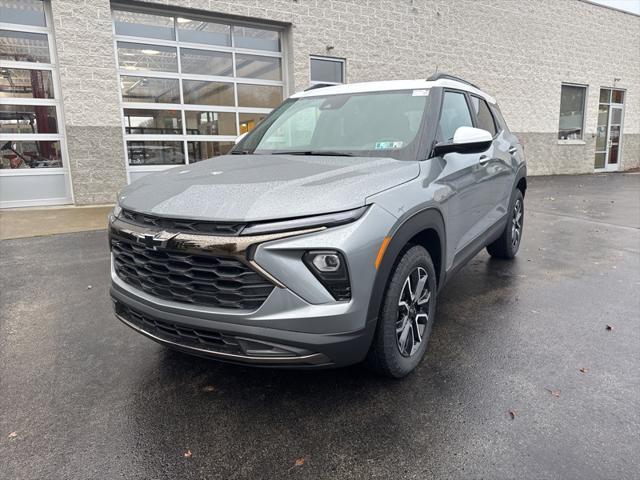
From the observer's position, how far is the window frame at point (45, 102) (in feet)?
29.5

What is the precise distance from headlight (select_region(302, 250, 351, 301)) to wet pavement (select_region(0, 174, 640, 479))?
2.50 ft

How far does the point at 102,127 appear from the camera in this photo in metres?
9.52

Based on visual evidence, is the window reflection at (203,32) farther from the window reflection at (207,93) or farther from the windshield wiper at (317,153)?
the windshield wiper at (317,153)

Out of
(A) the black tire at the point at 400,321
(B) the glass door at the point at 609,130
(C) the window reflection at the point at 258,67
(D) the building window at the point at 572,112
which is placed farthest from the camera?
(B) the glass door at the point at 609,130

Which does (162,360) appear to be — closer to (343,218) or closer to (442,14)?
(343,218)

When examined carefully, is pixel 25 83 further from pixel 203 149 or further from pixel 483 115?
pixel 483 115

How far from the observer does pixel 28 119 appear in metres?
9.25

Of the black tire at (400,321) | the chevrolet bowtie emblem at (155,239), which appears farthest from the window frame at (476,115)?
the chevrolet bowtie emblem at (155,239)

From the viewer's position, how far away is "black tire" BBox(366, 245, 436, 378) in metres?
2.45

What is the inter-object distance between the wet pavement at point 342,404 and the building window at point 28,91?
631cm

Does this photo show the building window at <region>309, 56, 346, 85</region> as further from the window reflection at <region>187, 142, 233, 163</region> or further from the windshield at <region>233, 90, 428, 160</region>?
the windshield at <region>233, 90, 428, 160</region>

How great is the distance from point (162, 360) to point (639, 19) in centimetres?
2397

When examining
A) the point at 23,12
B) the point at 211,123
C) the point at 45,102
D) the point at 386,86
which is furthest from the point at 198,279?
the point at 23,12

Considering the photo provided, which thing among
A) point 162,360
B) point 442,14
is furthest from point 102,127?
point 442,14
